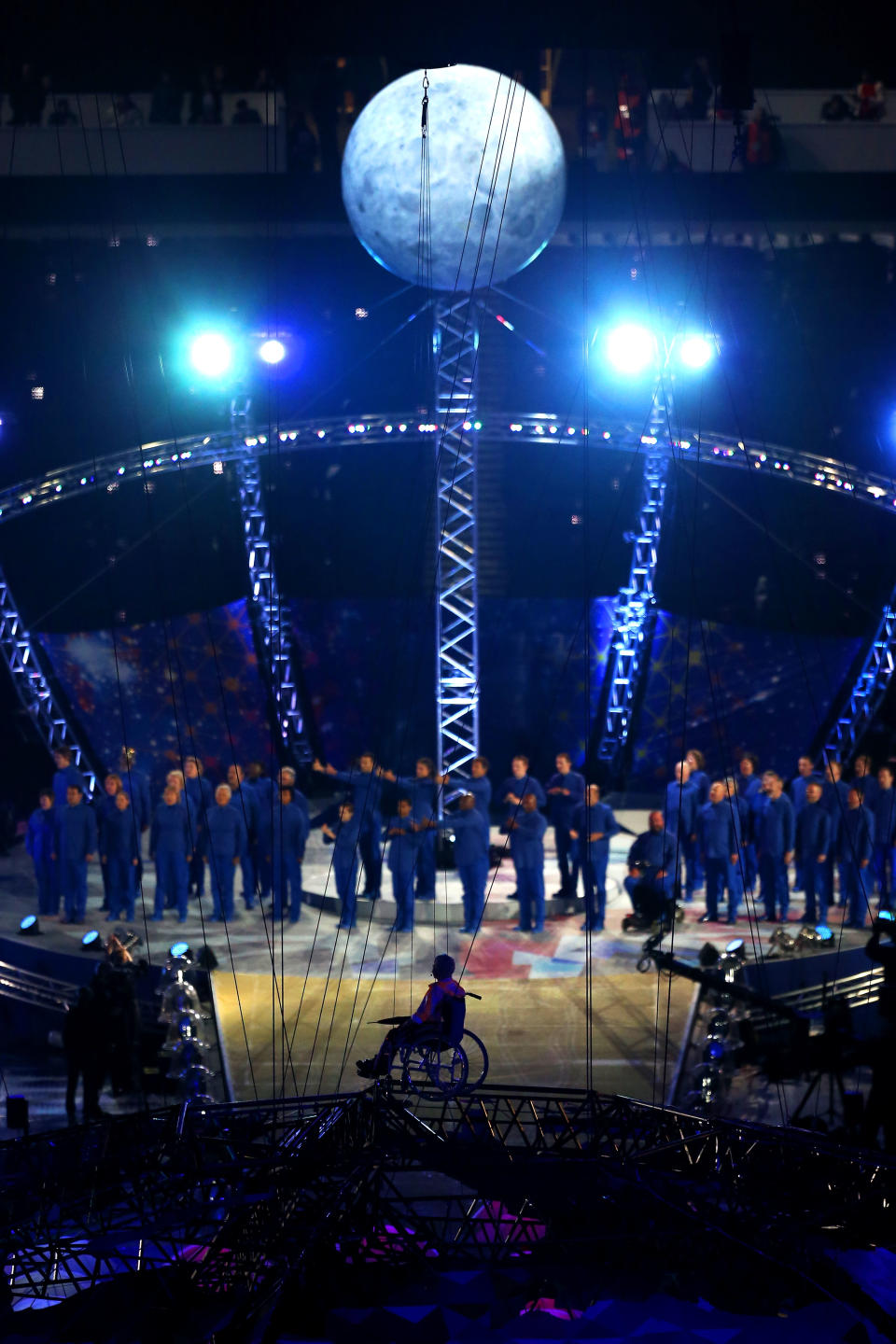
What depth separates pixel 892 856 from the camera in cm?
1238

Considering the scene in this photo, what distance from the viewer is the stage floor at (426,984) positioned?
9.73 metres

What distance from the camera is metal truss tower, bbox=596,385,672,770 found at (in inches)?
590

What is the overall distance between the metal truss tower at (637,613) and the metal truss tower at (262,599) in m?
3.05

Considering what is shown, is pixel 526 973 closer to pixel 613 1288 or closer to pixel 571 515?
pixel 613 1288

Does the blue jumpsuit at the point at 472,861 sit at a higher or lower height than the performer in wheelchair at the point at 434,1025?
higher

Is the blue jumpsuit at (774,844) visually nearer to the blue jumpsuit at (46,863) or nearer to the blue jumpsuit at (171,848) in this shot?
the blue jumpsuit at (171,848)

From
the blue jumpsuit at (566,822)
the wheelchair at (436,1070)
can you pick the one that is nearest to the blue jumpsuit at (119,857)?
the blue jumpsuit at (566,822)

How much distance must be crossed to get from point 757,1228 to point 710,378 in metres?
10.1

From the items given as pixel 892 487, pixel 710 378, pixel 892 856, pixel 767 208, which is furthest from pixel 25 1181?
pixel 767 208

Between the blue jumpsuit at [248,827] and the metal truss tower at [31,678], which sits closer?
the blue jumpsuit at [248,827]

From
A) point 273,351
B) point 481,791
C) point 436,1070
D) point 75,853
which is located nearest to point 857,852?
point 481,791

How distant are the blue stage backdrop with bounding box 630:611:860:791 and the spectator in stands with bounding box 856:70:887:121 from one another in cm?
532

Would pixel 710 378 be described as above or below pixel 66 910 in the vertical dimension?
above

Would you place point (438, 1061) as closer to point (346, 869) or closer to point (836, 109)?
point (346, 869)
